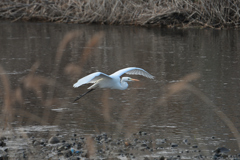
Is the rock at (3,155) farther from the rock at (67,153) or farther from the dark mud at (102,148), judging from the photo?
the rock at (67,153)

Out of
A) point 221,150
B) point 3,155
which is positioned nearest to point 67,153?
point 3,155

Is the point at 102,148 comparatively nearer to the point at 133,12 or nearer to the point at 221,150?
the point at 221,150

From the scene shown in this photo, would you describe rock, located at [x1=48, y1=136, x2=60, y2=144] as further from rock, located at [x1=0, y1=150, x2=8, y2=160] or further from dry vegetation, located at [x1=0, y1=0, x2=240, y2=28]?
dry vegetation, located at [x1=0, y1=0, x2=240, y2=28]

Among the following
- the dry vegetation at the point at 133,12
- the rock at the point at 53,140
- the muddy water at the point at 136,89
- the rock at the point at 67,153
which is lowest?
the rock at the point at 67,153

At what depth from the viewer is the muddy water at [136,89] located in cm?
718

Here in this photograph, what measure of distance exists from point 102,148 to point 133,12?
14.3 m

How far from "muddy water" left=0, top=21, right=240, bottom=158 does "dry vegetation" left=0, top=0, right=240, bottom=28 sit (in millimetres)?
1530

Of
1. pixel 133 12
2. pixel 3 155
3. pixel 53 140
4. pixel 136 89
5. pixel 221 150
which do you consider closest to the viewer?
pixel 3 155

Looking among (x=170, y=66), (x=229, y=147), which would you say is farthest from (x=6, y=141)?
(x=170, y=66)

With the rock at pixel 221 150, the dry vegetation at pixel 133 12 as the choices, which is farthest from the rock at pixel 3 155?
the dry vegetation at pixel 133 12

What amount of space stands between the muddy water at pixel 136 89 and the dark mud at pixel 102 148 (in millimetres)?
152

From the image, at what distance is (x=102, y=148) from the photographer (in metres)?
6.31

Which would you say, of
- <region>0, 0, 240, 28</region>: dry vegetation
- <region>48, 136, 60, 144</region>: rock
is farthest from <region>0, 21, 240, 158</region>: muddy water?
<region>0, 0, 240, 28</region>: dry vegetation

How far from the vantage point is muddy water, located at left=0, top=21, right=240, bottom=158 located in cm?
718
